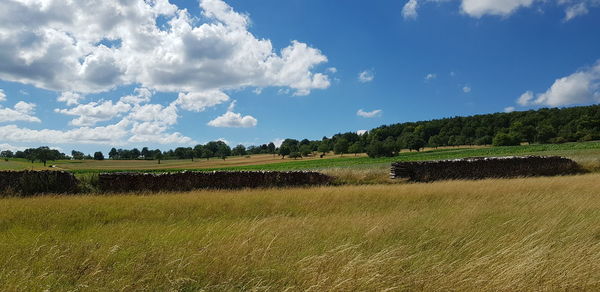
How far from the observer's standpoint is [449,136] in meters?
126

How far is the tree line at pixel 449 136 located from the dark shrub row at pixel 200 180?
65756mm

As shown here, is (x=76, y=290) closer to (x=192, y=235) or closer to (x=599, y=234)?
(x=192, y=235)

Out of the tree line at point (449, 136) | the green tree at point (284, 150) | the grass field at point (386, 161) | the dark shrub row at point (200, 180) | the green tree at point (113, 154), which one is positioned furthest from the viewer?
the green tree at point (113, 154)

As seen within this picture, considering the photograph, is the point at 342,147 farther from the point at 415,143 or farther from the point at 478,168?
the point at 478,168

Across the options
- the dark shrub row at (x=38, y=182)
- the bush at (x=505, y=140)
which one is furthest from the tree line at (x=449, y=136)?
the dark shrub row at (x=38, y=182)

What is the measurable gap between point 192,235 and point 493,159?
23570mm

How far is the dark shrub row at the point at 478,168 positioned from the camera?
920 inches

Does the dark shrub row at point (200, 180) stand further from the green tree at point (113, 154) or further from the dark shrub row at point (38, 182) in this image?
the green tree at point (113, 154)

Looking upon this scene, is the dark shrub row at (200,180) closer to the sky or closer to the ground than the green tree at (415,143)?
closer to the ground

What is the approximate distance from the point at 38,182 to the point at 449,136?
12714 centimetres

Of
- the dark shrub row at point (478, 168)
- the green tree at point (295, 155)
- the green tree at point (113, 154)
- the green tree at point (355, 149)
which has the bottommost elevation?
the dark shrub row at point (478, 168)

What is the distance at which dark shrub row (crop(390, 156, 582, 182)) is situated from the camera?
23359 mm

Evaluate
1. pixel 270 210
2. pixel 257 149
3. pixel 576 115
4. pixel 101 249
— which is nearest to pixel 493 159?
pixel 270 210

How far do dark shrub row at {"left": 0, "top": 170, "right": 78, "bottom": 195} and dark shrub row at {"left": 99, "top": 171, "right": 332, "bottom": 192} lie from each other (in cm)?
138
